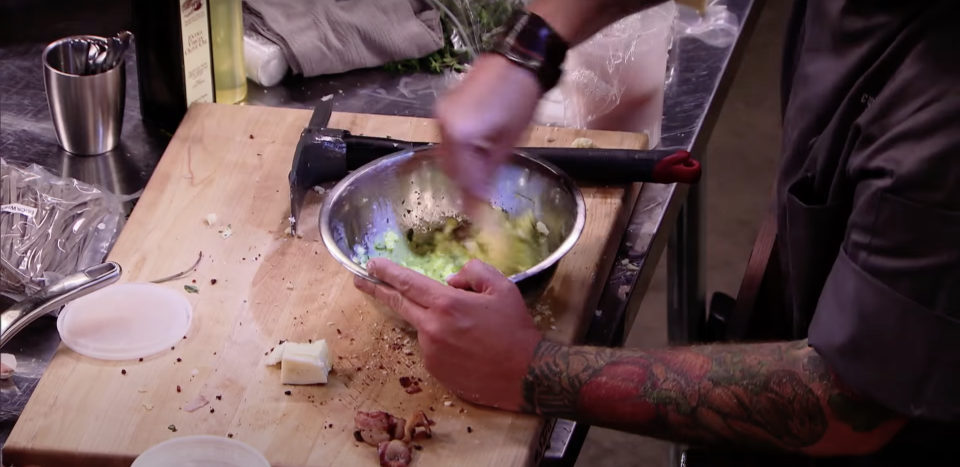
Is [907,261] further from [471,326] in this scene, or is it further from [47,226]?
[47,226]

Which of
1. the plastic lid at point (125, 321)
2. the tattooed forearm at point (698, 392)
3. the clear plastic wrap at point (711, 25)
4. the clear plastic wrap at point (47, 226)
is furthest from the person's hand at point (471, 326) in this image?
the clear plastic wrap at point (711, 25)

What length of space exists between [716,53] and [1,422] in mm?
1291

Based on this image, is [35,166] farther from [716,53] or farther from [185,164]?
[716,53]

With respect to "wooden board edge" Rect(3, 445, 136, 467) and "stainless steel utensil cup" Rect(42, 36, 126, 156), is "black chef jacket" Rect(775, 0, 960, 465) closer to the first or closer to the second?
"wooden board edge" Rect(3, 445, 136, 467)

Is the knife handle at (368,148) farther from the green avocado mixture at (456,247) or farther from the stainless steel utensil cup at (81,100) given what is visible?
the stainless steel utensil cup at (81,100)

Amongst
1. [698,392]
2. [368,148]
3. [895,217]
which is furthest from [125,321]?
[895,217]

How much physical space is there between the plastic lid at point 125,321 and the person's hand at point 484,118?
0.37 meters

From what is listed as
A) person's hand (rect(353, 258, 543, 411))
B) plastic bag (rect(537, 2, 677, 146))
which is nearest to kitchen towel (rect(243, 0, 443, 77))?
plastic bag (rect(537, 2, 677, 146))

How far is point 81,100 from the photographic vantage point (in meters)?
1.43

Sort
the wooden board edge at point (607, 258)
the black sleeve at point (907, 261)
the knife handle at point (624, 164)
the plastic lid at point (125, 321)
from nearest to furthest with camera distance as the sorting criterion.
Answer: the black sleeve at point (907, 261) → the plastic lid at point (125, 321) → the wooden board edge at point (607, 258) → the knife handle at point (624, 164)

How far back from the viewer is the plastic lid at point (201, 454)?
0.99m

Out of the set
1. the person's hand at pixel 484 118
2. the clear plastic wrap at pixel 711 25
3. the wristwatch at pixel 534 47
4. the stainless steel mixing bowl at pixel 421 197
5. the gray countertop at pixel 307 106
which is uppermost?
the wristwatch at pixel 534 47

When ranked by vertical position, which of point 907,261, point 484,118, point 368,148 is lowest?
point 368,148

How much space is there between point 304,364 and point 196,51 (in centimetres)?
62
